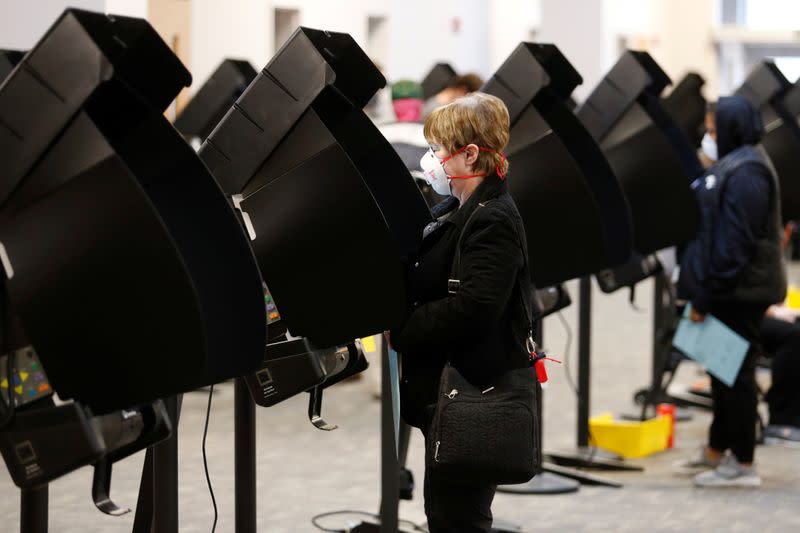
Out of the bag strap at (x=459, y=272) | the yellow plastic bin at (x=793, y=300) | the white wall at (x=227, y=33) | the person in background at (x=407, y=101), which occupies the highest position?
the white wall at (x=227, y=33)

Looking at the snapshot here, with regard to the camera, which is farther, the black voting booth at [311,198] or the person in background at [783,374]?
the person in background at [783,374]

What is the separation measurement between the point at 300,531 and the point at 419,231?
5.34ft

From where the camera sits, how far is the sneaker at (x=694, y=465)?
5031 mm

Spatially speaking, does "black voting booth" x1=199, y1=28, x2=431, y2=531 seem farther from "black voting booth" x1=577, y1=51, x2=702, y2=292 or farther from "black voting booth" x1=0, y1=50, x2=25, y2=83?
"black voting booth" x1=577, y1=51, x2=702, y2=292

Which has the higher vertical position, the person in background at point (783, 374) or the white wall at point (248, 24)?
the white wall at point (248, 24)

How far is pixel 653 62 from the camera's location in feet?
14.3

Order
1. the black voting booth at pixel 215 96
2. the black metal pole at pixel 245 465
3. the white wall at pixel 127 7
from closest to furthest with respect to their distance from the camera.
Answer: the black metal pole at pixel 245 465 → the white wall at pixel 127 7 → the black voting booth at pixel 215 96

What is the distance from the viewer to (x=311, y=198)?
251 cm

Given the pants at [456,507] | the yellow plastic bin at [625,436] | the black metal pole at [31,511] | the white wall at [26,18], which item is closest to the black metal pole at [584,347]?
the yellow plastic bin at [625,436]

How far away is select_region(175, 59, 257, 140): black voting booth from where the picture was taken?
450cm

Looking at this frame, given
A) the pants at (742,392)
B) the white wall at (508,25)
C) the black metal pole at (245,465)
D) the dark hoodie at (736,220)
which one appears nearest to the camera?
the black metal pole at (245,465)

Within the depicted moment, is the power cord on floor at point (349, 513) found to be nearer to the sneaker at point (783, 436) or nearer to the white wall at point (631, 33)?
the sneaker at point (783, 436)

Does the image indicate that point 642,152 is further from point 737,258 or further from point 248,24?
point 248,24

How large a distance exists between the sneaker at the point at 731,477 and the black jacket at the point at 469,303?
236 centimetres
